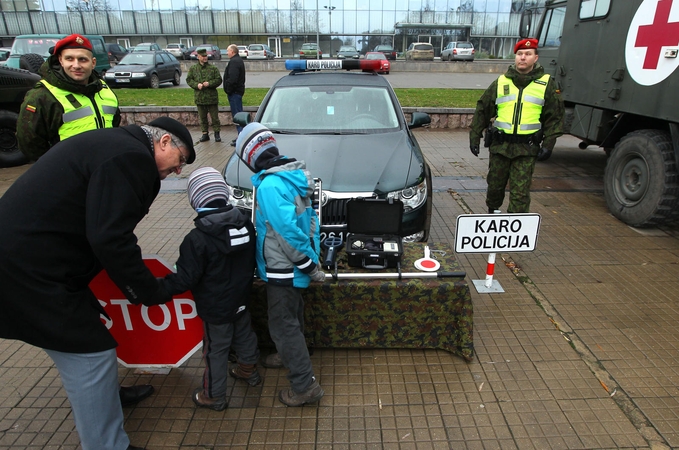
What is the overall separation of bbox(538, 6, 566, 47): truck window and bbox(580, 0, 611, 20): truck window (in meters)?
0.82

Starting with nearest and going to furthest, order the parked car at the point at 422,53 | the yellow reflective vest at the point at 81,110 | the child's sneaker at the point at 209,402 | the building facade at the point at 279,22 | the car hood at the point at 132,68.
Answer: the child's sneaker at the point at 209,402 < the yellow reflective vest at the point at 81,110 < the car hood at the point at 132,68 < the parked car at the point at 422,53 < the building facade at the point at 279,22

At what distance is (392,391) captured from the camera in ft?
9.29

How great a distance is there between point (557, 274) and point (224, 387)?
3.30 m

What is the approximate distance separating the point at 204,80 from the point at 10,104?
336 centimetres

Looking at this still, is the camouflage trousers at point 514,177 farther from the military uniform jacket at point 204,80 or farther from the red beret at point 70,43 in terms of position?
the military uniform jacket at point 204,80

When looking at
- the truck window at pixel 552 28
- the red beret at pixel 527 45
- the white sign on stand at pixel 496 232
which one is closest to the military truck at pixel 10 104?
the red beret at pixel 527 45

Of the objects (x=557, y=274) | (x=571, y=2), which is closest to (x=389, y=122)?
(x=557, y=274)

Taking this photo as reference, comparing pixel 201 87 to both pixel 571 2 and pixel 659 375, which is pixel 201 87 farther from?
pixel 659 375

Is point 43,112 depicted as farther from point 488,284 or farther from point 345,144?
point 488,284

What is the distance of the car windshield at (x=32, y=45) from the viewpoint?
52.2 ft

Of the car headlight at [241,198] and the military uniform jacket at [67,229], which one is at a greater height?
the military uniform jacket at [67,229]

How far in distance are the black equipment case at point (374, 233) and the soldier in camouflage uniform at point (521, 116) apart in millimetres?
2206

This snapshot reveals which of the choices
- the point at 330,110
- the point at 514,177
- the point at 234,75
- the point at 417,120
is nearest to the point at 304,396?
the point at 330,110

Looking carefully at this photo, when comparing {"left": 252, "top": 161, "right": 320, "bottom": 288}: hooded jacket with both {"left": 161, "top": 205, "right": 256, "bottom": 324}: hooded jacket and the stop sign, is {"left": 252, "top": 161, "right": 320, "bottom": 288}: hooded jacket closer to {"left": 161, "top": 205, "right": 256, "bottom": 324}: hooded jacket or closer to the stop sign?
{"left": 161, "top": 205, "right": 256, "bottom": 324}: hooded jacket
